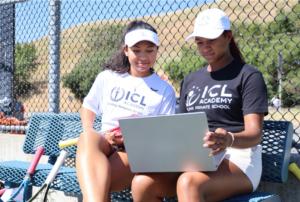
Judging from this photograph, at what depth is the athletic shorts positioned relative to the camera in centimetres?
Result: 323

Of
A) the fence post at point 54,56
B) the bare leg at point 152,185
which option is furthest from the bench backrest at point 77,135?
the bare leg at point 152,185

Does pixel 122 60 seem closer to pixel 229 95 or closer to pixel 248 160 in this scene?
pixel 229 95

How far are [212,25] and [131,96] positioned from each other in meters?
0.76

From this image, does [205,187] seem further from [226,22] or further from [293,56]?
[293,56]

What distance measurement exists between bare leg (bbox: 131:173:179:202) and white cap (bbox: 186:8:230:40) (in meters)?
0.82

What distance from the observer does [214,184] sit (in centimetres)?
308

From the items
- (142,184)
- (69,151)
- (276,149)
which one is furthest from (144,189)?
(69,151)

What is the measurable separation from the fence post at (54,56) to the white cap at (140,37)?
5.71ft

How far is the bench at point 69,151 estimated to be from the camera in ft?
11.9

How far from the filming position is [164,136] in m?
3.09

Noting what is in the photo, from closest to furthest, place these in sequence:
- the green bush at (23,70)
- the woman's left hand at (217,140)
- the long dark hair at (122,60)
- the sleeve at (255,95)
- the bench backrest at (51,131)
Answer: the woman's left hand at (217,140) → the sleeve at (255,95) → the long dark hair at (122,60) → the bench backrest at (51,131) → the green bush at (23,70)

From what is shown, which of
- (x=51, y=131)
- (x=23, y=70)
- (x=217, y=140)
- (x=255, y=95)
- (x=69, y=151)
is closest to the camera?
(x=217, y=140)

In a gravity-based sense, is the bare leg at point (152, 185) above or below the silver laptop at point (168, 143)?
below

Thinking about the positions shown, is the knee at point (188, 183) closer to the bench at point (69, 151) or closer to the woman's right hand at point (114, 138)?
the bench at point (69, 151)
